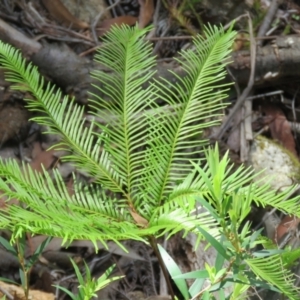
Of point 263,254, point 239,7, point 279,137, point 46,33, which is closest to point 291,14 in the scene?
point 239,7

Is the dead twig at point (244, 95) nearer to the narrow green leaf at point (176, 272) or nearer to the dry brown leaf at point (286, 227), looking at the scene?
the dry brown leaf at point (286, 227)

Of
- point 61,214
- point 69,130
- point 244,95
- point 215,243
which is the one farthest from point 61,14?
point 215,243

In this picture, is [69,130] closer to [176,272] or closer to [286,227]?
[176,272]

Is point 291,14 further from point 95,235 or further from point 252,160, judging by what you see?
point 95,235

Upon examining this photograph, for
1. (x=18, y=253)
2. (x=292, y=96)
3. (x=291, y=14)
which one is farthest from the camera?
(x=291, y=14)

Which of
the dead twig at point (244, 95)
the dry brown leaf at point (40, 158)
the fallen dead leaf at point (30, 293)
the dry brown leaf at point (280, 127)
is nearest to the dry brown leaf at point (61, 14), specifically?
the dry brown leaf at point (40, 158)

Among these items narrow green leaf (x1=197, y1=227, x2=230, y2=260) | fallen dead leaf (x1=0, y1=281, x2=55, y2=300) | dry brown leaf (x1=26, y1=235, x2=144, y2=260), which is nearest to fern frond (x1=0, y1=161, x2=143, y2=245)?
narrow green leaf (x1=197, y1=227, x2=230, y2=260)

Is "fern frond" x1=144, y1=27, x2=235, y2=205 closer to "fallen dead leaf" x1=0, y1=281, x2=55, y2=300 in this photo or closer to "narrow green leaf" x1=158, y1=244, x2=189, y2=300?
"narrow green leaf" x1=158, y1=244, x2=189, y2=300
